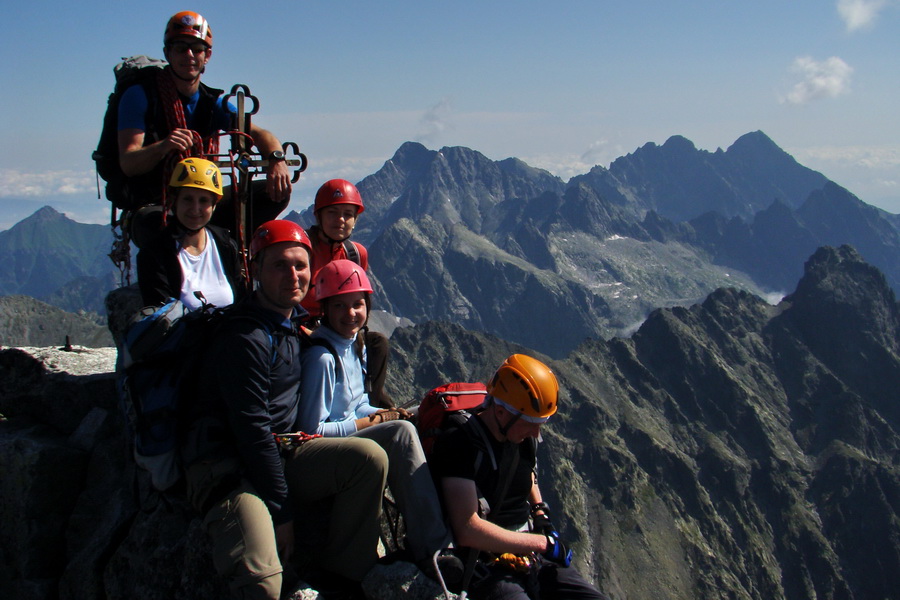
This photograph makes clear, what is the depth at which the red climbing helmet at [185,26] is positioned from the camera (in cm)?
997

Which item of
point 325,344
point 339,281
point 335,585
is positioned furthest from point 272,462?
point 339,281

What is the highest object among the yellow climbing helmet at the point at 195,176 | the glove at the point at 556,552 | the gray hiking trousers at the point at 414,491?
the yellow climbing helmet at the point at 195,176

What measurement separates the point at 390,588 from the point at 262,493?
184 centimetres

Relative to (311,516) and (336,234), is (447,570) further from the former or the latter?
(336,234)

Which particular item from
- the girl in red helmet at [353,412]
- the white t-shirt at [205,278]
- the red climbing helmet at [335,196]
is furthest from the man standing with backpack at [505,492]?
the red climbing helmet at [335,196]

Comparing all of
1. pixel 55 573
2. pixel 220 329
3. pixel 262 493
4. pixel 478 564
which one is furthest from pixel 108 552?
pixel 478 564

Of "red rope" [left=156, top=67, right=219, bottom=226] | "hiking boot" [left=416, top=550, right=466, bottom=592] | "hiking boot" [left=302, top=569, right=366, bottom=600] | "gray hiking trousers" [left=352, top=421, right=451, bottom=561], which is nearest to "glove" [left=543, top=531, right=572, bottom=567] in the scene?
"hiking boot" [left=416, top=550, right=466, bottom=592]

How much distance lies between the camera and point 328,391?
7.85 metres

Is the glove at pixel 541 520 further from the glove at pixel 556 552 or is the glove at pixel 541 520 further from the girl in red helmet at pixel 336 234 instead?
the girl in red helmet at pixel 336 234

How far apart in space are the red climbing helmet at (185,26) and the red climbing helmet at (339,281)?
468 cm

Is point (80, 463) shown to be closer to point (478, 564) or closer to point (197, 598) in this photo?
point (197, 598)

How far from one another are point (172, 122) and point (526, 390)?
746cm

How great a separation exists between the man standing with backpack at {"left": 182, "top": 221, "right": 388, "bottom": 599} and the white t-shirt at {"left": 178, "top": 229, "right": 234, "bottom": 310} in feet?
4.90

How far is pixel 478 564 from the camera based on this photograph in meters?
7.64
